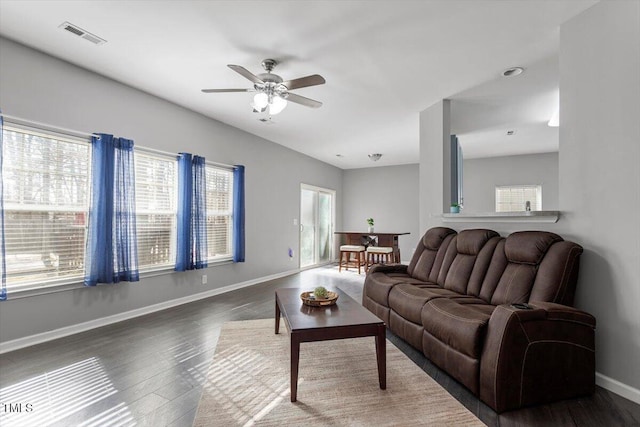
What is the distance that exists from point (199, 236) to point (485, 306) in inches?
147

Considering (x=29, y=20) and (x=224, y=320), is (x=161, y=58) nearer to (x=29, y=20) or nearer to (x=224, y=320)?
(x=29, y=20)

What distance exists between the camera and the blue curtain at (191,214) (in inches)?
173

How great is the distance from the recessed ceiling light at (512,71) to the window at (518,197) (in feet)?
16.0

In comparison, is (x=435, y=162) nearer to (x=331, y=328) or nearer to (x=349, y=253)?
(x=331, y=328)

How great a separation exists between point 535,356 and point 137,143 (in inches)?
175

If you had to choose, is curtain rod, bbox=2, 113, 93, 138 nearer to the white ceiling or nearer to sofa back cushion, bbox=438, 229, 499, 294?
the white ceiling

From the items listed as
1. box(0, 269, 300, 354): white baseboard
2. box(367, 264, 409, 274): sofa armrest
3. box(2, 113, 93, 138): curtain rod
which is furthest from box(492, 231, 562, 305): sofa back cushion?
box(2, 113, 93, 138): curtain rod

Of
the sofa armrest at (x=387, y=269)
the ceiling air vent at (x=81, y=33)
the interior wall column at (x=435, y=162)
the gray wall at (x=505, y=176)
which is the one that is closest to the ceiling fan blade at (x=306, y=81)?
the ceiling air vent at (x=81, y=33)

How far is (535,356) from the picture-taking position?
6.40ft

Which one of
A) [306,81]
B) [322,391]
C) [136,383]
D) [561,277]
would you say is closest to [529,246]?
[561,277]

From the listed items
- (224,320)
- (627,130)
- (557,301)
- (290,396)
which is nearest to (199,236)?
(224,320)

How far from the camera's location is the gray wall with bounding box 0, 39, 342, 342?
2.93 meters

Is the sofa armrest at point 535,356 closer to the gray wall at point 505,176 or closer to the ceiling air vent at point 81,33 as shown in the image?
the ceiling air vent at point 81,33

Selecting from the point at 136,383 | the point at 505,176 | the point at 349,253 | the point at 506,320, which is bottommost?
the point at 136,383
